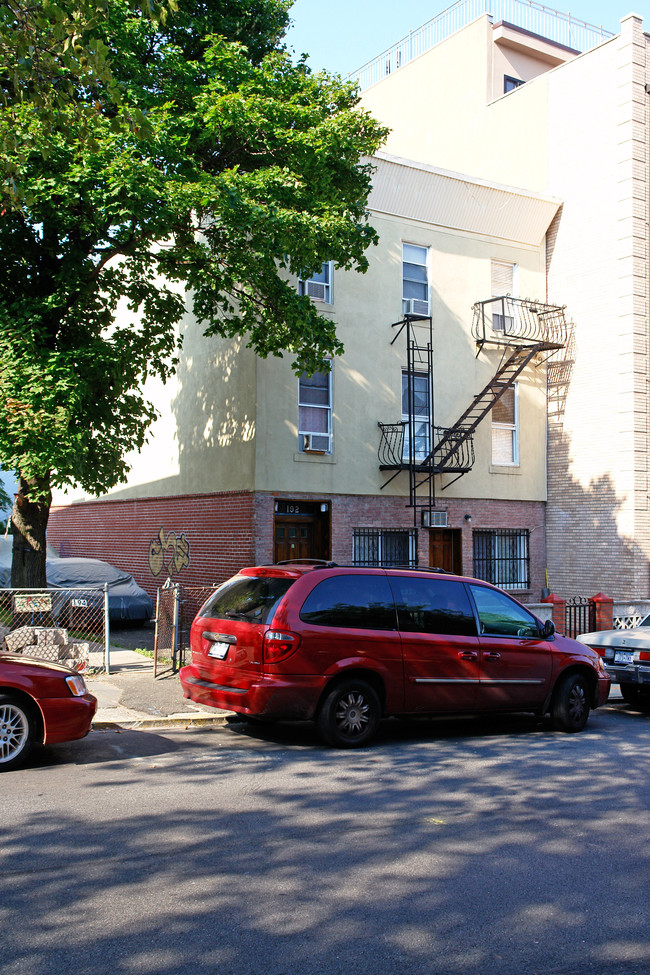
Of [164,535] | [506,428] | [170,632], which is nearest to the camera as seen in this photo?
[170,632]

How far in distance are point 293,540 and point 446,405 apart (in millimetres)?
4837

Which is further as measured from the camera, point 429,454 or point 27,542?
point 429,454

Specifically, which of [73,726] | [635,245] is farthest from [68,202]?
[635,245]

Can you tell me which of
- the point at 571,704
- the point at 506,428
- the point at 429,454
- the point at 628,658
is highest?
the point at 506,428

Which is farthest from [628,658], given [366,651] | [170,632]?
[170,632]

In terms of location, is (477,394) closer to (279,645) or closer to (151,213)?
(151,213)

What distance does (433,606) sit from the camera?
30.5ft

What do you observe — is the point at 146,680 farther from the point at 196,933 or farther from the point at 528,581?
the point at 528,581

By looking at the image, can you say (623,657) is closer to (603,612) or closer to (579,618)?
(603,612)

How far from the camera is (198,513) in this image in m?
18.7

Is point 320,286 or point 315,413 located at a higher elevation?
point 320,286

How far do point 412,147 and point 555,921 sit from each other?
26.7 m

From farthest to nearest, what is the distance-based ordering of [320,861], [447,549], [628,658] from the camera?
[447,549] → [628,658] → [320,861]

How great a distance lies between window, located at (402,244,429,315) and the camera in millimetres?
18958
